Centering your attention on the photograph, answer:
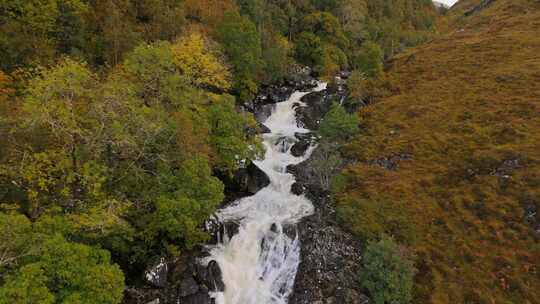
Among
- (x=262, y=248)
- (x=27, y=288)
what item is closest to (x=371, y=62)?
(x=262, y=248)

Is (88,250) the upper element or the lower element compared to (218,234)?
upper

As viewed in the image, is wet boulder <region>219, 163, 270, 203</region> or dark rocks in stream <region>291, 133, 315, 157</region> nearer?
wet boulder <region>219, 163, 270, 203</region>

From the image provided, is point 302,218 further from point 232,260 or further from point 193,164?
point 193,164

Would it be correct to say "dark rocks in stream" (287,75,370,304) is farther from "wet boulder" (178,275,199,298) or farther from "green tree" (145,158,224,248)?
"green tree" (145,158,224,248)

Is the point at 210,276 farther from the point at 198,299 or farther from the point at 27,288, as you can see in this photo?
the point at 27,288

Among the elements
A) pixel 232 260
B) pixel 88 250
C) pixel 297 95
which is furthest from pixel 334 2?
pixel 88 250

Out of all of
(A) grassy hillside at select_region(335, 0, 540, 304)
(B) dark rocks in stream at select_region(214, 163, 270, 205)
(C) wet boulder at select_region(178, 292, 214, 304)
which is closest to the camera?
(C) wet boulder at select_region(178, 292, 214, 304)

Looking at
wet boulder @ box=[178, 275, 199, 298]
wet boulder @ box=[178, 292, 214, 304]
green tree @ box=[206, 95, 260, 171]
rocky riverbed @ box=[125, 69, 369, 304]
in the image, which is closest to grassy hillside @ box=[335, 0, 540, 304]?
rocky riverbed @ box=[125, 69, 369, 304]
